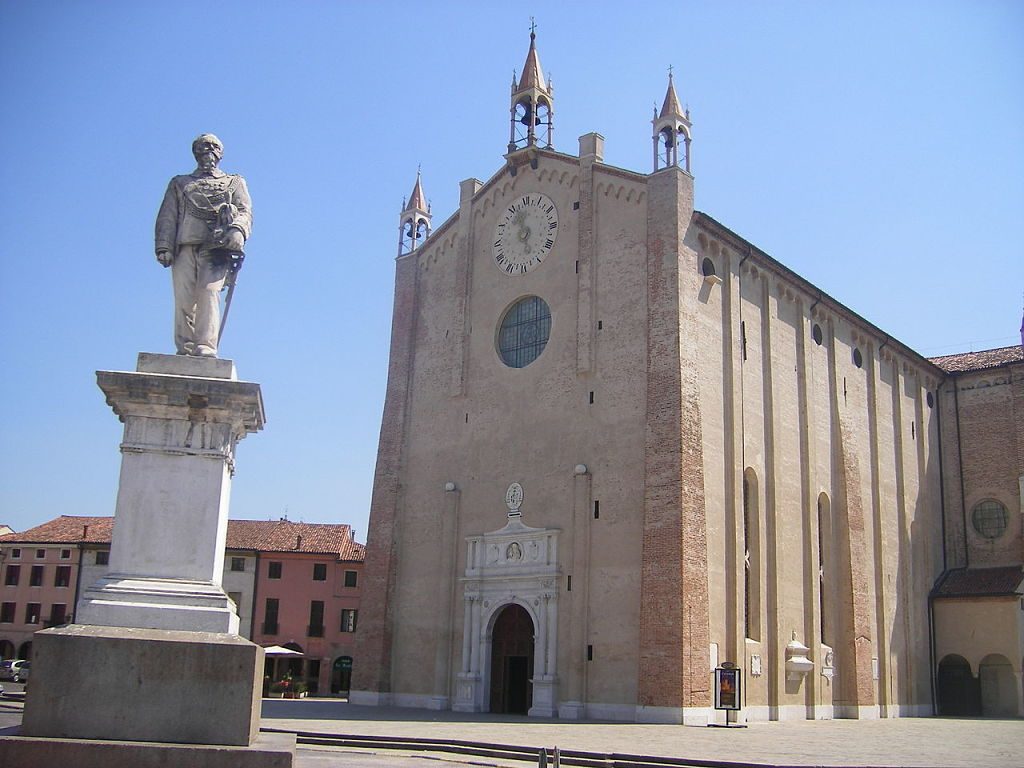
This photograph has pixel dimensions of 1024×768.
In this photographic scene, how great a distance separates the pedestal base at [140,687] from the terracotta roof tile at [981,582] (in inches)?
1452

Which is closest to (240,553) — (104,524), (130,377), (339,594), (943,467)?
(339,594)

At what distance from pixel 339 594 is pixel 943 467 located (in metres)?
29.7

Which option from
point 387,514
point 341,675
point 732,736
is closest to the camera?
point 732,736

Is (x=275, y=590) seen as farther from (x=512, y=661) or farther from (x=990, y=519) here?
(x=990, y=519)

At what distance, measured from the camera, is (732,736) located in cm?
2333

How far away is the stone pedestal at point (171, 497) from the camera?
8.14 metres

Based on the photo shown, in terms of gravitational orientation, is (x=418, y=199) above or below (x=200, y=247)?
above

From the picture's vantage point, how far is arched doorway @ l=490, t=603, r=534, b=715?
1220 inches

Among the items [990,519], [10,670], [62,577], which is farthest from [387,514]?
[62,577]

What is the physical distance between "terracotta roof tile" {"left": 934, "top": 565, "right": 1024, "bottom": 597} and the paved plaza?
8760mm

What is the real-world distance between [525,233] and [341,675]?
90.8 ft

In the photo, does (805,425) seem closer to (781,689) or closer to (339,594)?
(781,689)

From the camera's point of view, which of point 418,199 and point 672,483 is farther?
point 418,199

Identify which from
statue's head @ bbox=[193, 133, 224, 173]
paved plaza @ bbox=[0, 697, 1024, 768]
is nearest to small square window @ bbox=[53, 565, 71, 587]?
paved plaza @ bbox=[0, 697, 1024, 768]
